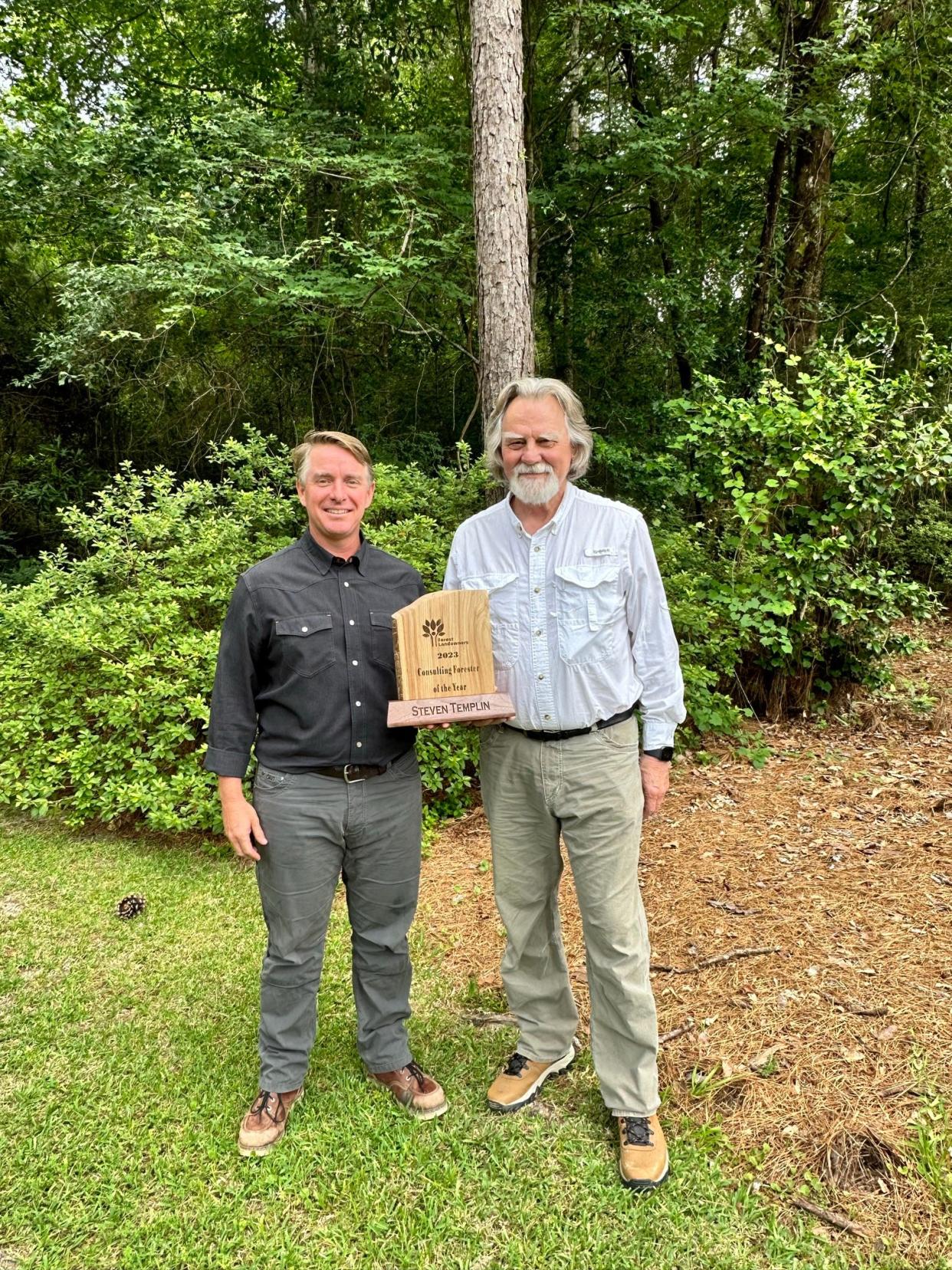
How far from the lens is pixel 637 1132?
2.25 m

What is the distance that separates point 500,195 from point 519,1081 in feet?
15.2

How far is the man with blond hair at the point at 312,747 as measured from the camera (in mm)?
2230

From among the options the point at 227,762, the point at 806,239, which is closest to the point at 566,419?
the point at 227,762

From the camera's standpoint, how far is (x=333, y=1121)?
2432 millimetres

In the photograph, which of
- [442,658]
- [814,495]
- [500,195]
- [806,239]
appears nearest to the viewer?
[442,658]

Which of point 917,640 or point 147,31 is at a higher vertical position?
point 147,31

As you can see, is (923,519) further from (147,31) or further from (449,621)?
(147,31)

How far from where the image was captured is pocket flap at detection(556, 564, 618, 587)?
7.19 feet

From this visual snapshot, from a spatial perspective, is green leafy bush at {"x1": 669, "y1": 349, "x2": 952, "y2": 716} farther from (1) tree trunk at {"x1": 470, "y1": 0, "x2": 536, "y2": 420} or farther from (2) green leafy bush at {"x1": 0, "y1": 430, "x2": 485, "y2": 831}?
(2) green leafy bush at {"x1": 0, "y1": 430, "x2": 485, "y2": 831}

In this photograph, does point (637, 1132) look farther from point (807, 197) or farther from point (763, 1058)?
point (807, 197)

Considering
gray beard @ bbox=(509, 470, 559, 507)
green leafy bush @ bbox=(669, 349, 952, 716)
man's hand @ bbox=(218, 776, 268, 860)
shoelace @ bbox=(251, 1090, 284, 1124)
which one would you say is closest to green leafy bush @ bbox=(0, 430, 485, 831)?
green leafy bush @ bbox=(669, 349, 952, 716)

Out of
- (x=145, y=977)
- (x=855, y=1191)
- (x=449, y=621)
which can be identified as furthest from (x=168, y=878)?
(x=855, y=1191)

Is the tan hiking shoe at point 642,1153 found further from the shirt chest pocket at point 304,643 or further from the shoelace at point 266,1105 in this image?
the shirt chest pocket at point 304,643

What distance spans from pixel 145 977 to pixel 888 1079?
112 inches
